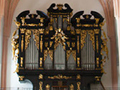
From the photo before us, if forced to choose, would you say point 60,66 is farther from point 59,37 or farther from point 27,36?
point 27,36

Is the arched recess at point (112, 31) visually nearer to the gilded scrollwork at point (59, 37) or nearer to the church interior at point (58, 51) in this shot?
the church interior at point (58, 51)

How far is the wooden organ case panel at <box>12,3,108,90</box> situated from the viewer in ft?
56.6

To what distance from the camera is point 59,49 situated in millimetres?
17672

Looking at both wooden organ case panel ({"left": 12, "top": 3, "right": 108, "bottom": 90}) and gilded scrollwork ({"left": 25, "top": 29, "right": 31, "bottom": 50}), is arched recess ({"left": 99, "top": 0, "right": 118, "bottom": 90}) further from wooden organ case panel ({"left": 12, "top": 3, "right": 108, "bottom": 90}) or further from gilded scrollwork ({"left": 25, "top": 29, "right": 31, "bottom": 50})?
gilded scrollwork ({"left": 25, "top": 29, "right": 31, "bottom": 50})

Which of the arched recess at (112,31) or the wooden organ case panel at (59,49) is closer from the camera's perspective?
the wooden organ case panel at (59,49)

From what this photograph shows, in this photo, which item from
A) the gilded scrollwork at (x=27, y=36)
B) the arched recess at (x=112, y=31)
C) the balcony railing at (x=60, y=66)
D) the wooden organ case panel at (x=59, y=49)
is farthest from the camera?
the arched recess at (x=112, y=31)

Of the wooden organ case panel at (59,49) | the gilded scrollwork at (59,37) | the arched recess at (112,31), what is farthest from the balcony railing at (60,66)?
the arched recess at (112,31)

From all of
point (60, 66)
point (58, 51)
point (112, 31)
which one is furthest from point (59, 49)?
point (112, 31)

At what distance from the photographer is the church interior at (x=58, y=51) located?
56.6 feet

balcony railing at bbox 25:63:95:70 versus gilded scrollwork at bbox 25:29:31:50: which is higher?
gilded scrollwork at bbox 25:29:31:50

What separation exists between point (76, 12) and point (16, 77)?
16.6 feet

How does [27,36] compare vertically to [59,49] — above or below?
above

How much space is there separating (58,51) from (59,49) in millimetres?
122

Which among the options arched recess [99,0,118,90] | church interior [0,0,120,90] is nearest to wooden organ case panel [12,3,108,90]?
church interior [0,0,120,90]
